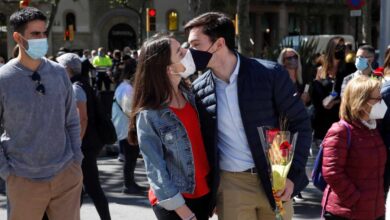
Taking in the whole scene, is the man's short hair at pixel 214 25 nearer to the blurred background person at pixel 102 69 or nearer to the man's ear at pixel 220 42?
the man's ear at pixel 220 42

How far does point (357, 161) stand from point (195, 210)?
121cm

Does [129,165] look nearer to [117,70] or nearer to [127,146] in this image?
[127,146]

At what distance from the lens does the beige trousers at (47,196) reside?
400cm

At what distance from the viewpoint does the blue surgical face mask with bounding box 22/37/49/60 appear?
13.4 ft

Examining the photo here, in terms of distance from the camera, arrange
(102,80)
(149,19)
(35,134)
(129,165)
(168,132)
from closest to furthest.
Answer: (168,132) → (35,134) → (129,165) → (149,19) → (102,80)

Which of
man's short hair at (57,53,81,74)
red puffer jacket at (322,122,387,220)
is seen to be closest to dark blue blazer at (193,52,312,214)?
red puffer jacket at (322,122,387,220)

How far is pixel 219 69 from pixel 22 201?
1.57 m

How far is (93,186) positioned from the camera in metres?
5.78

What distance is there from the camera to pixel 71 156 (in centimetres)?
416

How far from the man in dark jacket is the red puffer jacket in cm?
48

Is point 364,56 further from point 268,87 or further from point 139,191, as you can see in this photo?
point 268,87

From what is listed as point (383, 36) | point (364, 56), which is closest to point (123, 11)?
point (383, 36)

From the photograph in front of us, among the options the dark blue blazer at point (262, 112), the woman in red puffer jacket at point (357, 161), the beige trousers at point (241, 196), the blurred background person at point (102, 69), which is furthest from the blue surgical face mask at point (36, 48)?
the blurred background person at point (102, 69)

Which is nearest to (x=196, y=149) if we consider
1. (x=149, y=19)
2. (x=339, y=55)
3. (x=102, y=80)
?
(x=339, y=55)
